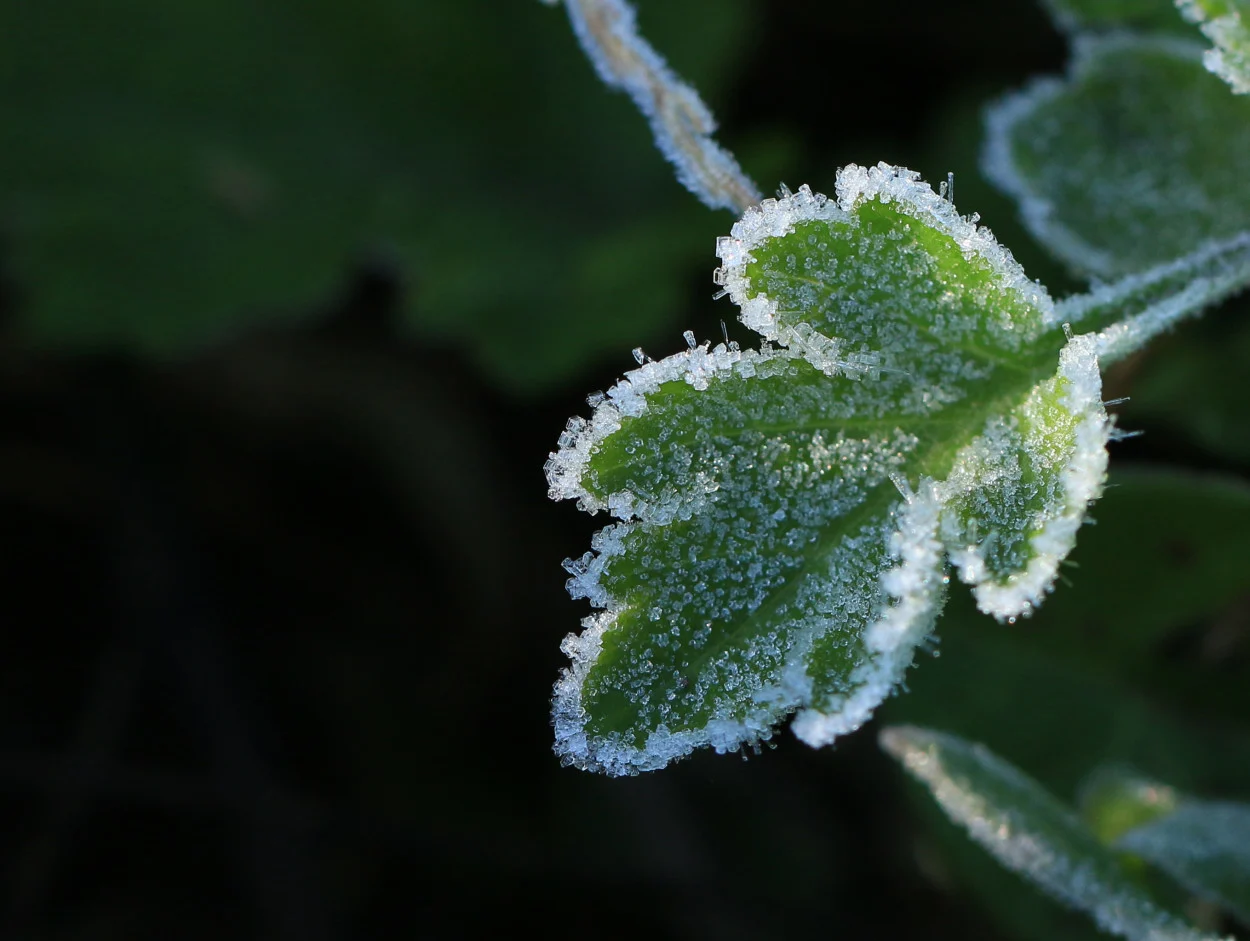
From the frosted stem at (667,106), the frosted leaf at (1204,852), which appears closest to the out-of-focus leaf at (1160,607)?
the frosted leaf at (1204,852)

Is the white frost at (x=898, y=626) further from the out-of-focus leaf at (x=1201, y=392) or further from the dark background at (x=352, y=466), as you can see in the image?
the dark background at (x=352, y=466)

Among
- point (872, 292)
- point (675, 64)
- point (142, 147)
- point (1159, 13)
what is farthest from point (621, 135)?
point (872, 292)

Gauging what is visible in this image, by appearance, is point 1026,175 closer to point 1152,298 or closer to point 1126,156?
point 1126,156

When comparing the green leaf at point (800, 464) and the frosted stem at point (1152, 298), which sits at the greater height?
the frosted stem at point (1152, 298)

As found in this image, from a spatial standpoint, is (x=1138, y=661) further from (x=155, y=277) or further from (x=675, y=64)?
(x=155, y=277)

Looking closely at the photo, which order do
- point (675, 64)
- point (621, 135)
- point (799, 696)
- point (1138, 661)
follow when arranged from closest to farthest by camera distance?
point (799, 696), point (1138, 661), point (675, 64), point (621, 135)

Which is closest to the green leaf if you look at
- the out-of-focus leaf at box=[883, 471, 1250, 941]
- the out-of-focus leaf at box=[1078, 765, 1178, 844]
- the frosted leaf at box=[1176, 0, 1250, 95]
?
the frosted leaf at box=[1176, 0, 1250, 95]

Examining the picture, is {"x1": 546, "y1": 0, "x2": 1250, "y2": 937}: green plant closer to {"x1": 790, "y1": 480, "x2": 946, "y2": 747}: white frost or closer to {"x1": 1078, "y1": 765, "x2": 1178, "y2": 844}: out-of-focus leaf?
{"x1": 790, "y1": 480, "x2": 946, "y2": 747}: white frost
